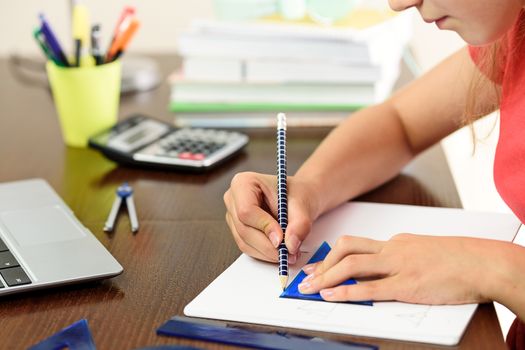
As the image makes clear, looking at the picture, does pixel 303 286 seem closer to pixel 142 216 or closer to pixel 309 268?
pixel 309 268

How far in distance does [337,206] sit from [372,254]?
22cm

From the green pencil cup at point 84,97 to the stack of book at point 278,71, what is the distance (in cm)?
13

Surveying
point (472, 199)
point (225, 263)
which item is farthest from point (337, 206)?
point (472, 199)

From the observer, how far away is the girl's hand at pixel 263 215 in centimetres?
84

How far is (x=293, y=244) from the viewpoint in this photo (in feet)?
2.71

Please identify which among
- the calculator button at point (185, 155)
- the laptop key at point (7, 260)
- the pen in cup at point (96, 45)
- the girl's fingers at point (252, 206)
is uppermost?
the pen in cup at point (96, 45)

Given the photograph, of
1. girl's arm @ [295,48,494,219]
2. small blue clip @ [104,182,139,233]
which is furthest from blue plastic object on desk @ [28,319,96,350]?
girl's arm @ [295,48,494,219]

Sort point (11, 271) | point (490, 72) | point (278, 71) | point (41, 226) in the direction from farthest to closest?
point (278, 71) → point (490, 72) → point (41, 226) → point (11, 271)

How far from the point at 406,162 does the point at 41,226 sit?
0.50 meters

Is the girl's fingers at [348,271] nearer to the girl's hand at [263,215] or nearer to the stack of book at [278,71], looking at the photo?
the girl's hand at [263,215]

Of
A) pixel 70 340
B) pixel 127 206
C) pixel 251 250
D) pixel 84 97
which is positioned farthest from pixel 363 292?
pixel 84 97

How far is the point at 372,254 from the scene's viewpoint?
0.78 m

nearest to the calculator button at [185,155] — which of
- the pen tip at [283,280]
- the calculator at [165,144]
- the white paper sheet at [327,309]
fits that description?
the calculator at [165,144]

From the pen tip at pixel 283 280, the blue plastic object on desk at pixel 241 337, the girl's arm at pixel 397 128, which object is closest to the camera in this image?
the blue plastic object on desk at pixel 241 337
